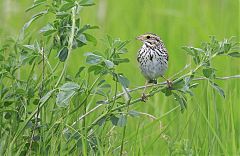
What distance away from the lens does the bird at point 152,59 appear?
16.0 ft

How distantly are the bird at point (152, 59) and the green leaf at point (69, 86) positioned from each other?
0.76 metres

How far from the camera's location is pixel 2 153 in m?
4.44

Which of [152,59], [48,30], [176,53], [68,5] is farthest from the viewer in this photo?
[176,53]

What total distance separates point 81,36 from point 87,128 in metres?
0.47

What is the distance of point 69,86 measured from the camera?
13.6 feet

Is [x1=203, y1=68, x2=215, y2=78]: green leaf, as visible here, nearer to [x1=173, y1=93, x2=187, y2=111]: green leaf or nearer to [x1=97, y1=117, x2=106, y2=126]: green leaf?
[x1=173, y1=93, x2=187, y2=111]: green leaf

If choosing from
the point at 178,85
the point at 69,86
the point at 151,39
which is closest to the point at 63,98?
the point at 69,86

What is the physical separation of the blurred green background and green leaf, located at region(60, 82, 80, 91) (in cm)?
50

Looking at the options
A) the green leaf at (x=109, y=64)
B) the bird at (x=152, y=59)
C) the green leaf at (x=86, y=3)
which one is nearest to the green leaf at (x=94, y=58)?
the green leaf at (x=109, y=64)

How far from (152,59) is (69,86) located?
0.91 m

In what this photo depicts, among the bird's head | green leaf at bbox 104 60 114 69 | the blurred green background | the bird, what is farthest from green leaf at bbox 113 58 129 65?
the bird's head

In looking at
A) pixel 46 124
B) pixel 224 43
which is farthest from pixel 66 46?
pixel 224 43

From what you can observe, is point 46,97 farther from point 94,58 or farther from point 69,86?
point 94,58

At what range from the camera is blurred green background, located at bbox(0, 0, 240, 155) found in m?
4.78
